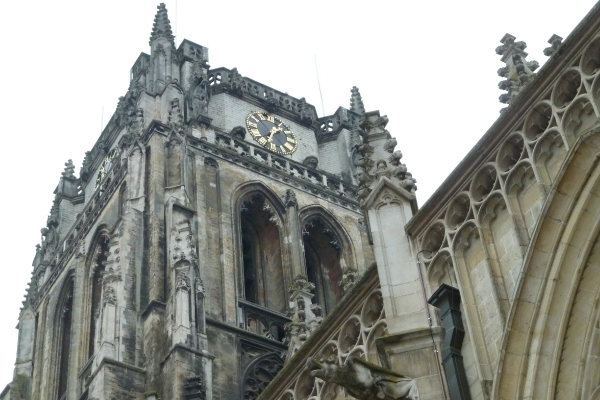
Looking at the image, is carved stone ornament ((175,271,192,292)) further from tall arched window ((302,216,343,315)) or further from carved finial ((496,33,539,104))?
carved finial ((496,33,539,104))

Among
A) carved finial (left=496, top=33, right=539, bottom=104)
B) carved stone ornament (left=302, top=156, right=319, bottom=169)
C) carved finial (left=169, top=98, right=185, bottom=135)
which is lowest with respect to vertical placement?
carved finial (left=496, top=33, right=539, bottom=104)

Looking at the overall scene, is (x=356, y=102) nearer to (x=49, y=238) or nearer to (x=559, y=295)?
(x=49, y=238)

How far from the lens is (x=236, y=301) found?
30922 millimetres

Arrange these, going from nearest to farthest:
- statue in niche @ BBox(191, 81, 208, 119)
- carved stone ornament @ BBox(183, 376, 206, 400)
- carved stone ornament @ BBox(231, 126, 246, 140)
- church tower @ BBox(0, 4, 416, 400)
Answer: carved stone ornament @ BBox(183, 376, 206, 400) < church tower @ BBox(0, 4, 416, 400) < statue in niche @ BBox(191, 81, 208, 119) < carved stone ornament @ BBox(231, 126, 246, 140)

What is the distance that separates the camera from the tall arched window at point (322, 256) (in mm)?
A: 35219

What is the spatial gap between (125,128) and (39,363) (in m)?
8.52

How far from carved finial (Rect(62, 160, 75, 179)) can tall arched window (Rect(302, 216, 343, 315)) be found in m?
11.8

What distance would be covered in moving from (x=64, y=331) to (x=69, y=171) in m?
9.32

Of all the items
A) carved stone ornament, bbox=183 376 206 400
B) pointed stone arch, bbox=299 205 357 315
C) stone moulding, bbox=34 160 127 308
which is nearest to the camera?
carved stone ornament, bbox=183 376 206 400

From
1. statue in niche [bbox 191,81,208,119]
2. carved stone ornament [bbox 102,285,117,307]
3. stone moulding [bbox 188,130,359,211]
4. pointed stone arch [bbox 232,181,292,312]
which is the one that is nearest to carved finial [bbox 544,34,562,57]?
carved stone ornament [bbox 102,285,117,307]

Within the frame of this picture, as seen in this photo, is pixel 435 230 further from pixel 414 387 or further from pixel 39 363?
pixel 39 363

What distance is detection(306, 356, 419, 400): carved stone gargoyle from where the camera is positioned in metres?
11.1

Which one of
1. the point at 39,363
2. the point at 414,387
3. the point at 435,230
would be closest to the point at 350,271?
the point at 435,230

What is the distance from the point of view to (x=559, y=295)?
11.0m
